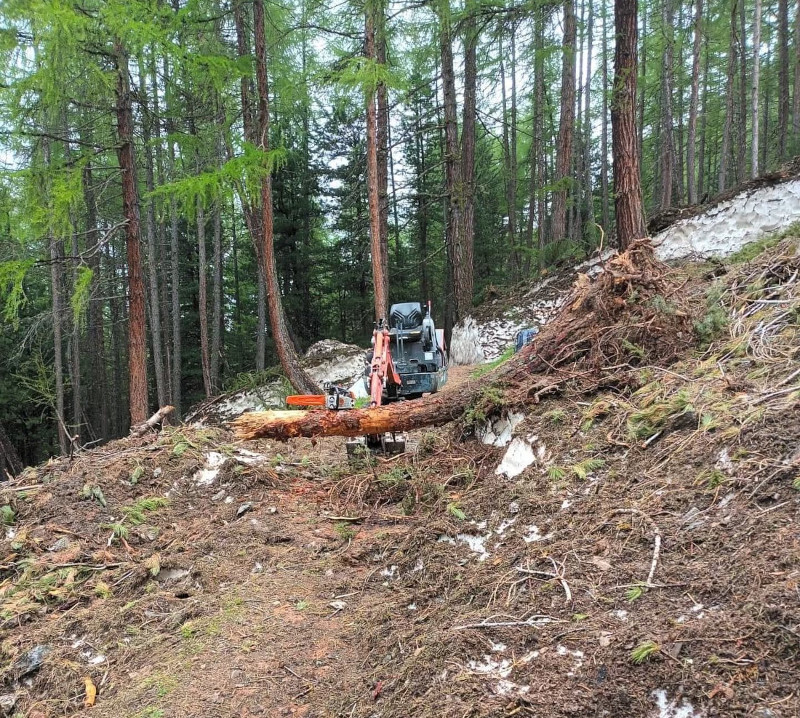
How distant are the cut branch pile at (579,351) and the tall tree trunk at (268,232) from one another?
5.74 m

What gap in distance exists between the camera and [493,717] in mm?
1962

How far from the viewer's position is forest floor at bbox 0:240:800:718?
1.98 m

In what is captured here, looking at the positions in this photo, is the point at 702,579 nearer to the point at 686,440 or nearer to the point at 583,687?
the point at 583,687

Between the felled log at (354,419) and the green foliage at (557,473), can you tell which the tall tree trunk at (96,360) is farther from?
the green foliage at (557,473)

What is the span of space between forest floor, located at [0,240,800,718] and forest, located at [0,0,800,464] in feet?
6.23

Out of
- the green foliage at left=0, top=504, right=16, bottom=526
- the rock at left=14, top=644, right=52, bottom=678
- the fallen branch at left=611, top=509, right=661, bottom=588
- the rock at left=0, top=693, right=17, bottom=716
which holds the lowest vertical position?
the rock at left=0, top=693, right=17, bottom=716

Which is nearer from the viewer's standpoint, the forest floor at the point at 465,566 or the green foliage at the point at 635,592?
the forest floor at the point at 465,566

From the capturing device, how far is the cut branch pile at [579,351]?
4.60 m

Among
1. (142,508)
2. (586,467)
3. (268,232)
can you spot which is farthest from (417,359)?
(586,467)

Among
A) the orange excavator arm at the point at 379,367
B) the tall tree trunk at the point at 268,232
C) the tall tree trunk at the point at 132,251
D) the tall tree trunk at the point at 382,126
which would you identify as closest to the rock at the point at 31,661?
the orange excavator arm at the point at 379,367

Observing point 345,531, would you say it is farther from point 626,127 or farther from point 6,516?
point 626,127

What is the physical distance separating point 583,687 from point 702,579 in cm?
71

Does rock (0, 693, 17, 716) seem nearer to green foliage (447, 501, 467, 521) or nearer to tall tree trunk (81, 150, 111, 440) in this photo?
green foliage (447, 501, 467, 521)

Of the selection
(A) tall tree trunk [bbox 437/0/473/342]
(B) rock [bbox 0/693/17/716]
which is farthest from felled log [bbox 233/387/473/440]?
(A) tall tree trunk [bbox 437/0/473/342]
